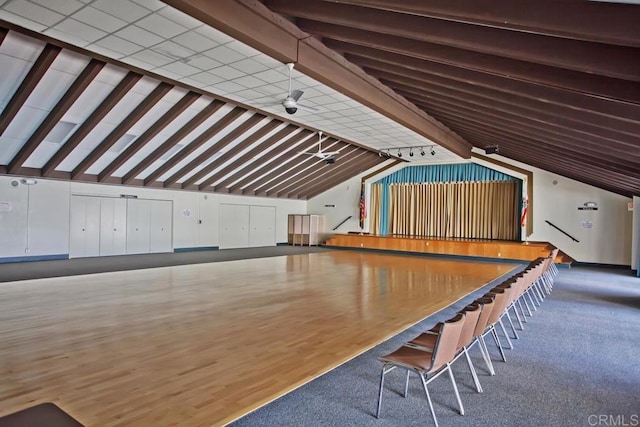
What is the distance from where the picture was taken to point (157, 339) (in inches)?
177

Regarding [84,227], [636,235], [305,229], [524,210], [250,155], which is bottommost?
[305,229]

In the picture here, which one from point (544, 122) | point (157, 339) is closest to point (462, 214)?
point (544, 122)

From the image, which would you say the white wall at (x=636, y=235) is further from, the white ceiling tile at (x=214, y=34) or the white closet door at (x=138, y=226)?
the white closet door at (x=138, y=226)

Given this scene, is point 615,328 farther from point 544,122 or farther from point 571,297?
point 544,122

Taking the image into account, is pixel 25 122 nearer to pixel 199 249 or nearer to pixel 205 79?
pixel 205 79

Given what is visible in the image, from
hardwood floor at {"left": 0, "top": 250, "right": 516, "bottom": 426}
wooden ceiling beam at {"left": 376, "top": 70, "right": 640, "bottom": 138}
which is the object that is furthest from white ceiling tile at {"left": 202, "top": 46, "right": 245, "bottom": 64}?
hardwood floor at {"left": 0, "top": 250, "right": 516, "bottom": 426}

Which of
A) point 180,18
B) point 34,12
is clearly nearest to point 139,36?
point 180,18

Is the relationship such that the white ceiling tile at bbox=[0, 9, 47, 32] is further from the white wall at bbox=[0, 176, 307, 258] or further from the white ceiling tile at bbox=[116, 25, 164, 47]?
the white wall at bbox=[0, 176, 307, 258]

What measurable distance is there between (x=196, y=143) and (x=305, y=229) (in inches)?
339

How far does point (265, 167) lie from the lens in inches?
606

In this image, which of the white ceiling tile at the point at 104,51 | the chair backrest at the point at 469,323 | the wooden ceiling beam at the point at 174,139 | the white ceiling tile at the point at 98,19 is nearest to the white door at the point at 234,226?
the wooden ceiling beam at the point at 174,139

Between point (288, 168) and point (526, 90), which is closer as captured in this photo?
point (526, 90)

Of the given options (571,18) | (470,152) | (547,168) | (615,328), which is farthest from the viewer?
(470,152)

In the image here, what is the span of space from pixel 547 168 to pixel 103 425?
14.7 meters
